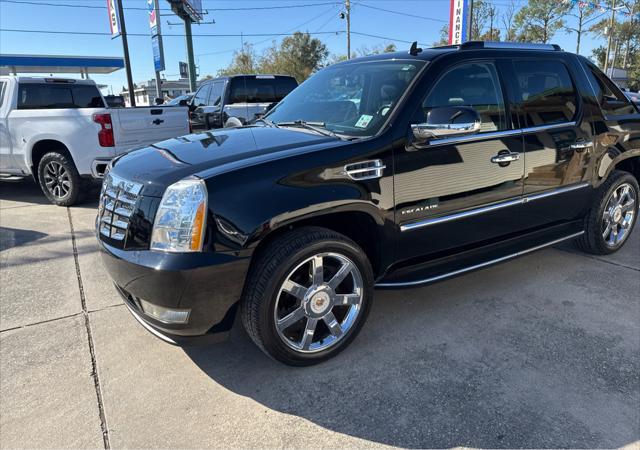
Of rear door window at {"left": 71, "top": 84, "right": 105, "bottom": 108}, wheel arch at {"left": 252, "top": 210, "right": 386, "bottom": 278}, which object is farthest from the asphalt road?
rear door window at {"left": 71, "top": 84, "right": 105, "bottom": 108}

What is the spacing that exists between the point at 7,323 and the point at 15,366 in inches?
26.7

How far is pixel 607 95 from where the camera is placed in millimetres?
4215

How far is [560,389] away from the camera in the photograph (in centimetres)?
259

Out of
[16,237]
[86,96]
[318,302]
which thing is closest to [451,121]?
[318,302]

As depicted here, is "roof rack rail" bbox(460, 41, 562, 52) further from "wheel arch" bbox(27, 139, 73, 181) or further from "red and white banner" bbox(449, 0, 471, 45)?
"red and white banner" bbox(449, 0, 471, 45)

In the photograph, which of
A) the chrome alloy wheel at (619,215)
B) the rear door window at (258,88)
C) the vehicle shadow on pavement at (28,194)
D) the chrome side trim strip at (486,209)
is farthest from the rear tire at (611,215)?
the rear door window at (258,88)

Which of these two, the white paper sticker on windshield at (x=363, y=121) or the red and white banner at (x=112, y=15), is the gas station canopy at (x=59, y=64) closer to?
the red and white banner at (x=112, y=15)

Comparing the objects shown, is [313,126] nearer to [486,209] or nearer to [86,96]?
[486,209]

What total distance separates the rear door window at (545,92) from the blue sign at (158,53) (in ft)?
67.0

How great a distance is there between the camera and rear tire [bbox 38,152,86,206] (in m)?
6.57

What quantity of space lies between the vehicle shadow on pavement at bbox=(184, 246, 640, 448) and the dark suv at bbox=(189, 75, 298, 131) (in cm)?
634

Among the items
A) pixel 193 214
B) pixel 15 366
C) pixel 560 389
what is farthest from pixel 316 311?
pixel 15 366

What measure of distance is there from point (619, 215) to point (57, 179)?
282 inches

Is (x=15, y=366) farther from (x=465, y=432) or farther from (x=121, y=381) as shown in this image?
(x=465, y=432)
